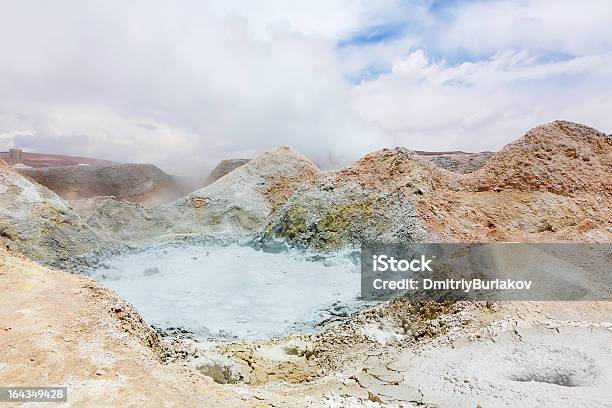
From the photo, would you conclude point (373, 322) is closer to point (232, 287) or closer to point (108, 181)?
point (232, 287)

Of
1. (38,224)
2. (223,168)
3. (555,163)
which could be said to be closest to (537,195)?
(555,163)

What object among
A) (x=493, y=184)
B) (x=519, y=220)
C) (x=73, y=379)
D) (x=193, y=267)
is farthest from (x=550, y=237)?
(x=73, y=379)

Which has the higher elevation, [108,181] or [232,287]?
[108,181]

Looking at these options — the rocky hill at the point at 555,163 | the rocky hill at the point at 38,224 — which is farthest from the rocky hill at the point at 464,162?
the rocky hill at the point at 38,224

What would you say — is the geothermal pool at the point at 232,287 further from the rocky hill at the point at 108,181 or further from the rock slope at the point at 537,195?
the rocky hill at the point at 108,181

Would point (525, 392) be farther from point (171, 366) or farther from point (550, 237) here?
point (550, 237)

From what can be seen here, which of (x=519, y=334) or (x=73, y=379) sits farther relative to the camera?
(x=519, y=334)

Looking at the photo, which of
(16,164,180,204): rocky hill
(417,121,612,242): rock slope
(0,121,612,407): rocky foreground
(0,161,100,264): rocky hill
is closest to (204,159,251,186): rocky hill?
(16,164,180,204): rocky hill
